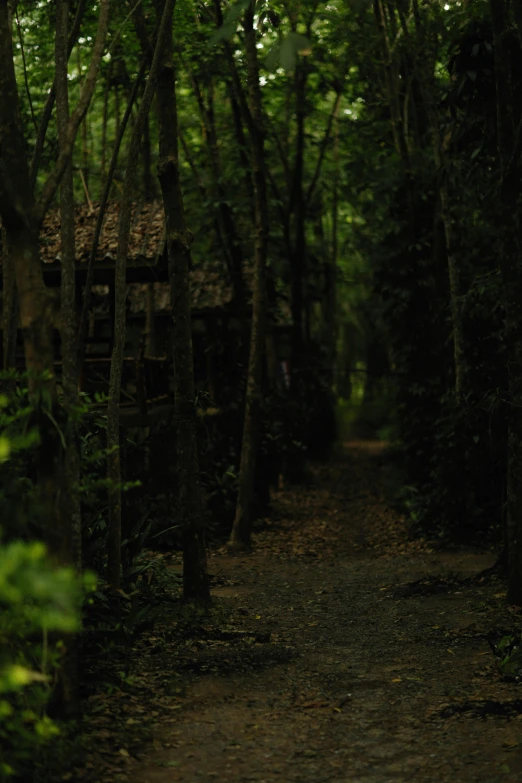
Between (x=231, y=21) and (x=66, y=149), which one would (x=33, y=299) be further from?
(x=231, y=21)

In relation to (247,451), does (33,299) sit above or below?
above

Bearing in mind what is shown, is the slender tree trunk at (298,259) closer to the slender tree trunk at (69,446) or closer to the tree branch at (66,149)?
the slender tree trunk at (69,446)

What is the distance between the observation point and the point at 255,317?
1517 cm

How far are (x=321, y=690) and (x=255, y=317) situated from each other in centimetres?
857

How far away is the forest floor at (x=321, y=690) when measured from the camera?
18.8ft

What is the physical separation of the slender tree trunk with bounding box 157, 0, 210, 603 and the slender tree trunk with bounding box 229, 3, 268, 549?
4840mm

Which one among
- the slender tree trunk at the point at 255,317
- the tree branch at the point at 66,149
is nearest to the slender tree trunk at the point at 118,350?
the tree branch at the point at 66,149

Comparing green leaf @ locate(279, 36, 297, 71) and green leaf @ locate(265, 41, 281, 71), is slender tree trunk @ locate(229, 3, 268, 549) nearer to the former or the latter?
green leaf @ locate(265, 41, 281, 71)

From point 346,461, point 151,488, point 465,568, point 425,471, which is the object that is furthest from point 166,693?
point 346,461

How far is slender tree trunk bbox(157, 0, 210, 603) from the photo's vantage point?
9898 millimetres

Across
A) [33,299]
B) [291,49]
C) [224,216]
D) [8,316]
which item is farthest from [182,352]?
[224,216]

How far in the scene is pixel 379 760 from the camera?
231 inches

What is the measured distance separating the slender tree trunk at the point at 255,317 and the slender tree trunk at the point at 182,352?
4.84 m

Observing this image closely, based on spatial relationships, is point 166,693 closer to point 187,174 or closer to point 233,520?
point 233,520
